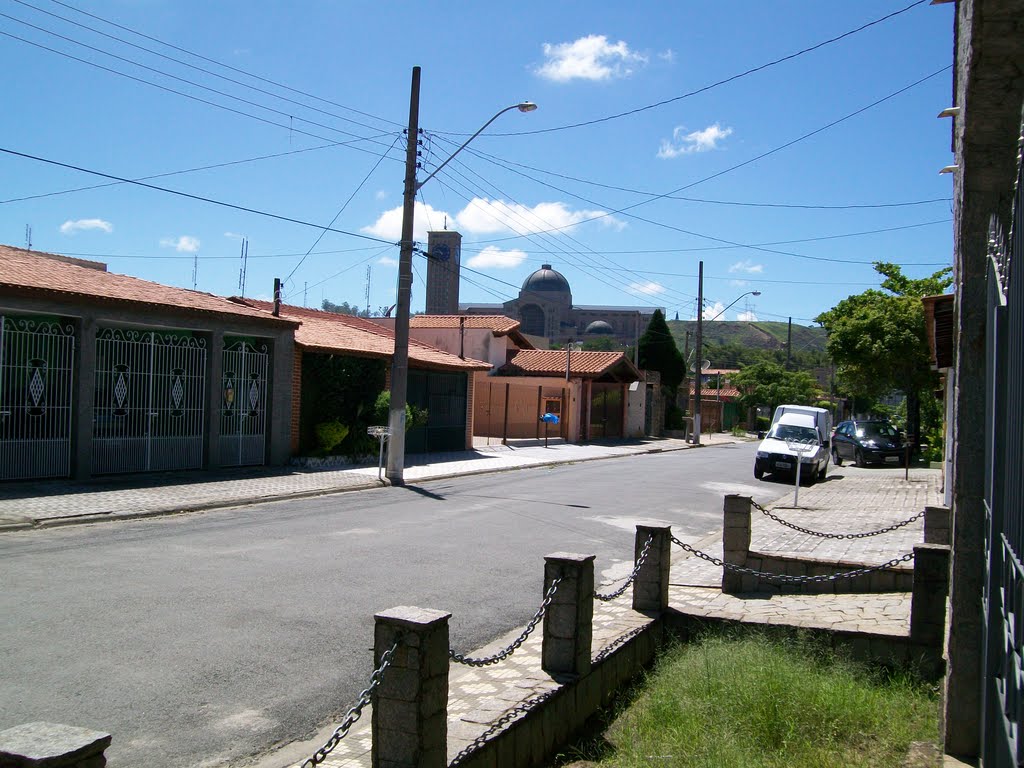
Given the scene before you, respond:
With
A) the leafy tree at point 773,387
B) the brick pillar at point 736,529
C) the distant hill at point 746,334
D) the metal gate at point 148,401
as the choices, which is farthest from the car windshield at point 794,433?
the distant hill at point 746,334

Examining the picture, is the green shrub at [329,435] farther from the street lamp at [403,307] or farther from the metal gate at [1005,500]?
the metal gate at [1005,500]

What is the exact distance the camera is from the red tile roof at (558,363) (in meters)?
40.2

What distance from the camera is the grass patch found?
5.34 metres

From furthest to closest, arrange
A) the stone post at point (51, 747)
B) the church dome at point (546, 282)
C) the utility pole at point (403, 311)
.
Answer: the church dome at point (546, 282)
the utility pole at point (403, 311)
the stone post at point (51, 747)

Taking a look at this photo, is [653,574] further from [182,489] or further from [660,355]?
[660,355]

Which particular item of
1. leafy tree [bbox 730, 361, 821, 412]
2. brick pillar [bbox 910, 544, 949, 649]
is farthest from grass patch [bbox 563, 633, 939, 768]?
leafy tree [bbox 730, 361, 821, 412]

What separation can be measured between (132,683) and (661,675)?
388cm

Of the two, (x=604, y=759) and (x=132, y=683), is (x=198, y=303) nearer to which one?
(x=132, y=683)

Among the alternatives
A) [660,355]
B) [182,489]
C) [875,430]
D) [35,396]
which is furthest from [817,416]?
[660,355]

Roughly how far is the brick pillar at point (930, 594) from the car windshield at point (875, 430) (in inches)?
1004

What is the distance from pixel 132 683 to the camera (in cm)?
552

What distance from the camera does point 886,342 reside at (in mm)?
31094

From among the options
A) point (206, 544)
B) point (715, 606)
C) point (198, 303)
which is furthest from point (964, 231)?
point (198, 303)

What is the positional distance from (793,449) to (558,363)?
18352 millimetres
